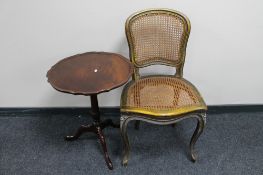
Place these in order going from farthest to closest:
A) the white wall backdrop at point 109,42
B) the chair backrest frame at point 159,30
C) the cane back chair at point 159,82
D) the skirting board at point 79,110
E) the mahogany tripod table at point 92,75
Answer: the skirting board at point 79,110 < the white wall backdrop at point 109,42 < the chair backrest frame at point 159,30 < the cane back chair at point 159,82 < the mahogany tripod table at point 92,75

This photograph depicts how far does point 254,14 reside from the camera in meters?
2.05

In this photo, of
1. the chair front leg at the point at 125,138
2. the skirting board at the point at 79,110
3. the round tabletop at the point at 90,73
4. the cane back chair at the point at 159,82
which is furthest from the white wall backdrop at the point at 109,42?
the chair front leg at the point at 125,138

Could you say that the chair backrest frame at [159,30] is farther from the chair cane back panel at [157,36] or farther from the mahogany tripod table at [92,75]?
the mahogany tripod table at [92,75]

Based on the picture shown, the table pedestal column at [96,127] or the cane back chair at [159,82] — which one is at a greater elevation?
the cane back chair at [159,82]

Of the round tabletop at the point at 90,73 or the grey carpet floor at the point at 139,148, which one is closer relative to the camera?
the round tabletop at the point at 90,73

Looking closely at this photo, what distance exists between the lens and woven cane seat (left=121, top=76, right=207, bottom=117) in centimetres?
175

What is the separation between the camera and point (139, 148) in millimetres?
2154

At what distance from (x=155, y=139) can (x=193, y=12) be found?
1.00 meters

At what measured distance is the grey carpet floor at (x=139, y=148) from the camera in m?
1.99

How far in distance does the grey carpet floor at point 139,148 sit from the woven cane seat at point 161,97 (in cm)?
49

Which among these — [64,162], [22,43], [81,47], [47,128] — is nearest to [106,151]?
[64,162]

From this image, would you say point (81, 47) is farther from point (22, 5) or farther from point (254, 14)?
point (254, 14)

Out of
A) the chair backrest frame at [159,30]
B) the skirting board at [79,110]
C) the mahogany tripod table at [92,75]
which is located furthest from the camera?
the skirting board at [79,110]

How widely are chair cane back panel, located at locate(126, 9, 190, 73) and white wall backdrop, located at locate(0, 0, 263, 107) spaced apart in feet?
0.40
